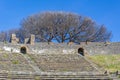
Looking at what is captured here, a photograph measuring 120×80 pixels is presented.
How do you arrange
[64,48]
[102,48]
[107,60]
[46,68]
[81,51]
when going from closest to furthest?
1. [46,68]
2. [107,60]
3. [64,48]
4. [81,51]
5. [102,48]

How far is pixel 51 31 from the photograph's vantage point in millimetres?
50219

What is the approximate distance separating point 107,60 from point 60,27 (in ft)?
60.6

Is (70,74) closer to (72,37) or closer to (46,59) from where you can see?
(46,59)

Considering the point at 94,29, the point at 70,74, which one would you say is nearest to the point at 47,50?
the point at 70,74

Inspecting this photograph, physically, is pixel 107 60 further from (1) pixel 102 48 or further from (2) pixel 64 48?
(2) pixel 64 48

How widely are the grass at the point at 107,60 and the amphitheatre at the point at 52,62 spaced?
0.87m

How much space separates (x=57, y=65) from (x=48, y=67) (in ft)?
3.93

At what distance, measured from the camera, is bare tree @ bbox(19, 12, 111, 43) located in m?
50.1

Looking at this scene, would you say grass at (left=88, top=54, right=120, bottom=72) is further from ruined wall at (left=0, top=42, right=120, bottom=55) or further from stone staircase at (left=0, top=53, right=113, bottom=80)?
stone staircase at (left=0, top=53, right=113, bottom=80)

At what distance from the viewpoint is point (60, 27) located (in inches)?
1973

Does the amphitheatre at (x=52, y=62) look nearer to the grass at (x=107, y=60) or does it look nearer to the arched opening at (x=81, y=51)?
the arched opening at (x=81, y=51)

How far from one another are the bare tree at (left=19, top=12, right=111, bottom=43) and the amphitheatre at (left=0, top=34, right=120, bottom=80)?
10842 mm

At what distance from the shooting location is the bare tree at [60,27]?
5012 cm

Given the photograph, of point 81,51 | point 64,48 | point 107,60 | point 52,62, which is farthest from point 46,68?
point 81,51
